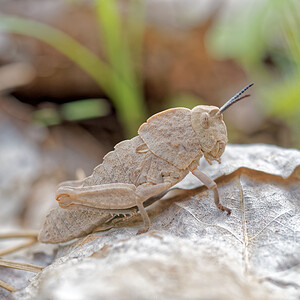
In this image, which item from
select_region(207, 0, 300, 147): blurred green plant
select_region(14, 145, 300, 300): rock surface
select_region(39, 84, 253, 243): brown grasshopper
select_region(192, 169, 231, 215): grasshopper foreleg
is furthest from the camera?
select_region(207, 0, 300, 147): blurred green plant

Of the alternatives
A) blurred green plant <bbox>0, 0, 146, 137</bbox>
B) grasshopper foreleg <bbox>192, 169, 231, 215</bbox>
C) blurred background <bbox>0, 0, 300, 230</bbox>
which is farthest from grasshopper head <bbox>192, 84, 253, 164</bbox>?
blurred green plant <bbox>0, 0, 146, 137</bbox>

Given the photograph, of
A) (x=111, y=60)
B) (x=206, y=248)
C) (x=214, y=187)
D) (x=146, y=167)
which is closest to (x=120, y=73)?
(x=111, y=60)

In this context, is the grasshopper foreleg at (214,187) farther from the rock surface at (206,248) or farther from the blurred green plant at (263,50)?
the blurred green plant at (263,50)

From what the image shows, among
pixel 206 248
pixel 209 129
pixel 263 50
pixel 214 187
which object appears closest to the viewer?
pixel 206 248

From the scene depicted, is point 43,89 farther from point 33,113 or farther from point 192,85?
point 192,85

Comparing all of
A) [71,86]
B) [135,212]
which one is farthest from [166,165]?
[71,86]

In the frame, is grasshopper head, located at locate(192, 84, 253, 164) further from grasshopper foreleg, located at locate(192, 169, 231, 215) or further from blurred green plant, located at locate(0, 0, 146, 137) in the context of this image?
blurred green plant, located at locate(0, 0, 146, 137)

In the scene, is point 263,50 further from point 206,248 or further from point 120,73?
point 206,248
